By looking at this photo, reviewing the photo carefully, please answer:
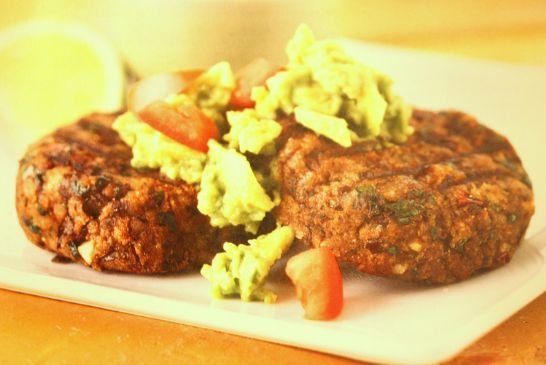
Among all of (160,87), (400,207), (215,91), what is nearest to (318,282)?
(400,207)

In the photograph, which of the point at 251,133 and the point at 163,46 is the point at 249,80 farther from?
the point at 163,46

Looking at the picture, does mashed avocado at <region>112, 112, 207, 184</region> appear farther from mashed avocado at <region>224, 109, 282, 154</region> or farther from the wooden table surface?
the wooden table surface

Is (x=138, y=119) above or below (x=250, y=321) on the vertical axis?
above

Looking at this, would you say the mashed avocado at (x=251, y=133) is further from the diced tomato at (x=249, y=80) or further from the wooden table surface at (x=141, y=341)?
the wooden table surface at (x=141, y=341)

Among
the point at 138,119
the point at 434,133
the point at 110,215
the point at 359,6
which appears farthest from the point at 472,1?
the point at 110,215

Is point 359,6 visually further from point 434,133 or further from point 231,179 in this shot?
point 231,179

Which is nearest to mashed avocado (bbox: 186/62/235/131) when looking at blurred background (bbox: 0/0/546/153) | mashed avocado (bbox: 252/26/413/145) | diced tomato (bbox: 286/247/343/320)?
mashed avocado (bbox: 252/26/413/145)
